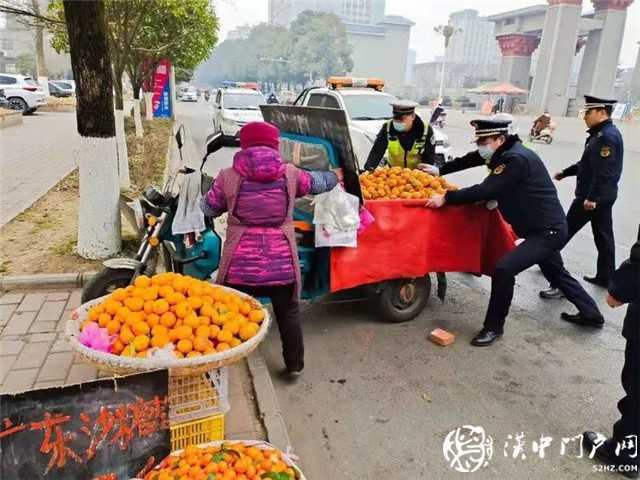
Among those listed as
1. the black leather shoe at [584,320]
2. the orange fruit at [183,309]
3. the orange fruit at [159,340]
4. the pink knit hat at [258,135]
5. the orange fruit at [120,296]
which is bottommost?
the black leather shoe at [584,320]

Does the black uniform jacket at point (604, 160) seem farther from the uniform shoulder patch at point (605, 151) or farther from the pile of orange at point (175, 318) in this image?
the pile of orange at point (175, 318)

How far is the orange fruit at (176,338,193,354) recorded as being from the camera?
2.48m

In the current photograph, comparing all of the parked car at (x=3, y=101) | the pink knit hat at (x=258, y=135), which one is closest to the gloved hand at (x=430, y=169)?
the pink knit hat at (x=258, y=135)

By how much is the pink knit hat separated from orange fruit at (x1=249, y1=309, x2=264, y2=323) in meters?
0.98

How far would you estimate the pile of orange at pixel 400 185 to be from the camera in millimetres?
4312

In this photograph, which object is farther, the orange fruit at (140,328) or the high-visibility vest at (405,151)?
the high-visibility vest at (405,151)

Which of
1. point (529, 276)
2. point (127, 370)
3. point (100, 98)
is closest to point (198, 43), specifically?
point (100, 98)

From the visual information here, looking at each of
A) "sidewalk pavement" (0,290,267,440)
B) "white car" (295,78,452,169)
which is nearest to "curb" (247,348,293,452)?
"sidewalk pavement" (0,290,267,440)

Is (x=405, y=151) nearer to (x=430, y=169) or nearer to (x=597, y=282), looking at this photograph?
(x=430, y=169)

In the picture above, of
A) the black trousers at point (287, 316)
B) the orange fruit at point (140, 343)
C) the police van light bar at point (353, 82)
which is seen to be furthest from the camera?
the police van light bar at point (353, 82)

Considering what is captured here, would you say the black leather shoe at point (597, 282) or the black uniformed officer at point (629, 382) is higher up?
the black uniformed officer at point (629, 382)

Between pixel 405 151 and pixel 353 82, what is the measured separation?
8050 millimetres

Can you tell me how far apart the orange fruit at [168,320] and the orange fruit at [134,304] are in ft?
0.44

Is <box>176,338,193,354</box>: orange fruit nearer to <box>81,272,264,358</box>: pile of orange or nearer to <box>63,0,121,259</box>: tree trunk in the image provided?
<box>81,272,264,358</box>: pile of orange
